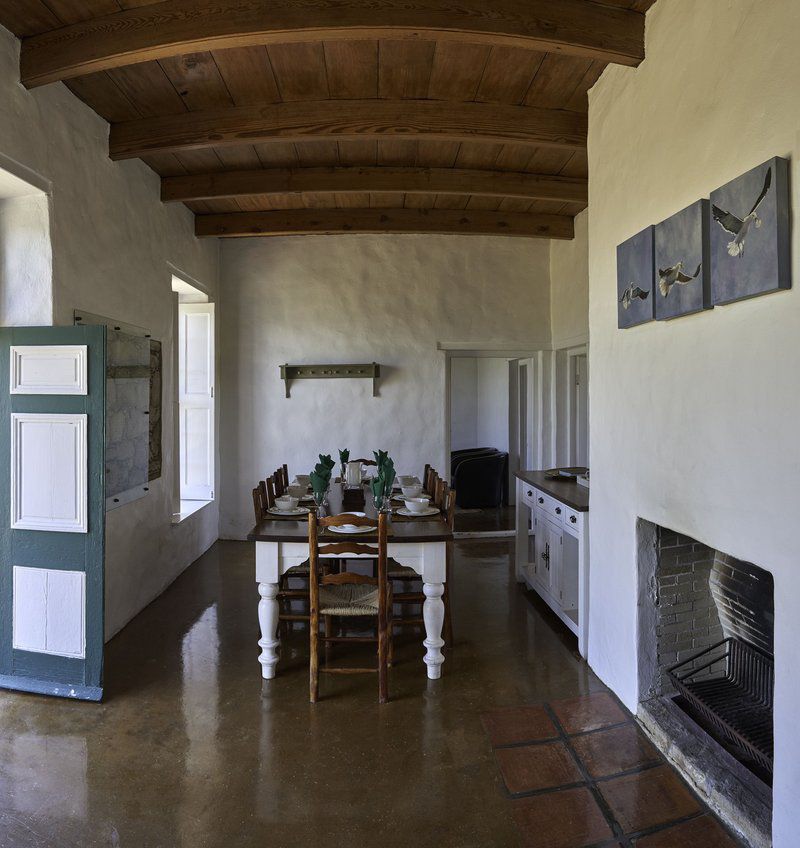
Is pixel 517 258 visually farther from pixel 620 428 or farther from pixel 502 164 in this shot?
pixel 620 428

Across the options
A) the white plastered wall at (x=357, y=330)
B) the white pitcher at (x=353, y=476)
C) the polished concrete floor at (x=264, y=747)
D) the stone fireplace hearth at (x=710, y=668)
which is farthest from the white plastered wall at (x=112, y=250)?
the stone fireplace hearth at (x=710, y=668)

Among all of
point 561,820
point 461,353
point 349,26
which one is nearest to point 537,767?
point 561,820

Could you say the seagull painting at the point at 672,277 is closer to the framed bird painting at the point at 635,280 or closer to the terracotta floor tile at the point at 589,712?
the framed bird painting at the point at 635,280

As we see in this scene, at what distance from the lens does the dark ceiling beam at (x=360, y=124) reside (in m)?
3.12

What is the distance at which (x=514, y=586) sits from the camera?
4.45 metres

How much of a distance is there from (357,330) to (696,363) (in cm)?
395

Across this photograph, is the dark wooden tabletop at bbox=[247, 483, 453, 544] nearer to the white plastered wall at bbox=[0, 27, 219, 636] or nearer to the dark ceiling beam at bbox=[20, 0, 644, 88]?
the white plastered wall at bbox=[0, 27, 219, 636]

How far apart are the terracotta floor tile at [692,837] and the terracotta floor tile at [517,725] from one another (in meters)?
0.60

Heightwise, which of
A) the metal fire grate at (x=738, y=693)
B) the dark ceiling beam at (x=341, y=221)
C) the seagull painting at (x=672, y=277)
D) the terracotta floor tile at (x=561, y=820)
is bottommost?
the terracotta floor tile at (x=561, y=820)

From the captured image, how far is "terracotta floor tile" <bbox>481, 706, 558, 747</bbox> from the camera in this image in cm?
246

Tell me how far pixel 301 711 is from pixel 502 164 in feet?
11.9

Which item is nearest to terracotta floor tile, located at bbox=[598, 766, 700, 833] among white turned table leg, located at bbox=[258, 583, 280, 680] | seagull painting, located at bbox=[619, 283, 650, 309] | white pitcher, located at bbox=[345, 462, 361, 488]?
white turned table leg, located at bbox=[258, 583, 280, 680]

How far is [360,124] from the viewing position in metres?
3.15

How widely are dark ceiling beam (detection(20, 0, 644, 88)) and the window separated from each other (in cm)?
308
